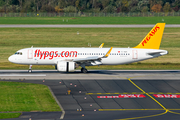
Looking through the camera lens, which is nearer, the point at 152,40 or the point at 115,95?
the point at 115,95

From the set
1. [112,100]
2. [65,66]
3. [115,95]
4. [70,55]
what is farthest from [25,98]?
[70,55]

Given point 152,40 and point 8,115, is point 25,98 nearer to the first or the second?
point 8,115

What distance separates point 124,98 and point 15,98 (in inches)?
496

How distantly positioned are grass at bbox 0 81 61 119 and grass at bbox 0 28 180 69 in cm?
2793

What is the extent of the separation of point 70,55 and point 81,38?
4281 cm

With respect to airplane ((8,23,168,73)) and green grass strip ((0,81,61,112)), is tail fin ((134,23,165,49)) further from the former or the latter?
green grass strip ((0,81,61,112))

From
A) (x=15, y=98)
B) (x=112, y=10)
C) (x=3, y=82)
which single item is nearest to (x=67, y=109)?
(x=15, y=98)

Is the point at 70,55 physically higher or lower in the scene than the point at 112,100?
higher

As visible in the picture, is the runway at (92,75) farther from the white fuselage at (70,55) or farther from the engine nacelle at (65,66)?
the white fuselage at (70,55)

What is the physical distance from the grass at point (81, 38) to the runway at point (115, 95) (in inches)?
806

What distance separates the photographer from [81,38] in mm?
95938

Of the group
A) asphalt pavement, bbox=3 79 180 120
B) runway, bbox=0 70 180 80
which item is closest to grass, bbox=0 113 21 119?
A: asphalt pavement, bbox=3 79 180 120

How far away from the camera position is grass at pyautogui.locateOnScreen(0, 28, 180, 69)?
3101 inches

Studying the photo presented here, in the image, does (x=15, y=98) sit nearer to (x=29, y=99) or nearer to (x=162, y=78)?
(x=29, y=99)
